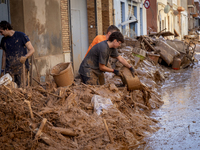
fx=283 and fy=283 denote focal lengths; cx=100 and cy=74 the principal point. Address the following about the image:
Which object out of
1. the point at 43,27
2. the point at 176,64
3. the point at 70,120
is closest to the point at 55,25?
the point at 43,27

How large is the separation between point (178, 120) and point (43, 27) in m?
5.18

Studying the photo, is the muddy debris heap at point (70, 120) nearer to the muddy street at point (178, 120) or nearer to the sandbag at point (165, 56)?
the muddy street at point (178, 120)

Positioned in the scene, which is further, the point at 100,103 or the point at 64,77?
the point at 64,77

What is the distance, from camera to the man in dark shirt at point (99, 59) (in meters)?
5.60

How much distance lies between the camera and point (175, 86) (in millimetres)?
10039

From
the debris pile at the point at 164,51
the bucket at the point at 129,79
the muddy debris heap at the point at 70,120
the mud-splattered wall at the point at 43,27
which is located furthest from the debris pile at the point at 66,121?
the debris pile at the point at 164,51

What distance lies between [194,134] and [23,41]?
3.75 meters

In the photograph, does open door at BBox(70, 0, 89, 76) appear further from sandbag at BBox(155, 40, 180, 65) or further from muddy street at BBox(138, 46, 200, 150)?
sandbag at BBox(155, 40, 180, 65)

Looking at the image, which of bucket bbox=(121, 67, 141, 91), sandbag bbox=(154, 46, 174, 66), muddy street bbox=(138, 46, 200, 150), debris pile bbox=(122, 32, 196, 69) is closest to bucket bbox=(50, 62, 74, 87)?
bucket bbox=(121, 67, 141, 91)

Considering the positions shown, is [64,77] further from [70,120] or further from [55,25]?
[55,25]

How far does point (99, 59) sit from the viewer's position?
18.5 ft

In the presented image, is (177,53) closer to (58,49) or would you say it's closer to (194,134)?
(58,49)

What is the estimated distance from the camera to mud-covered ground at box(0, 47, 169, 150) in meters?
4.00

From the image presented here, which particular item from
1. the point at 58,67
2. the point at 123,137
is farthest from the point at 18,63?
the point at 123,137
